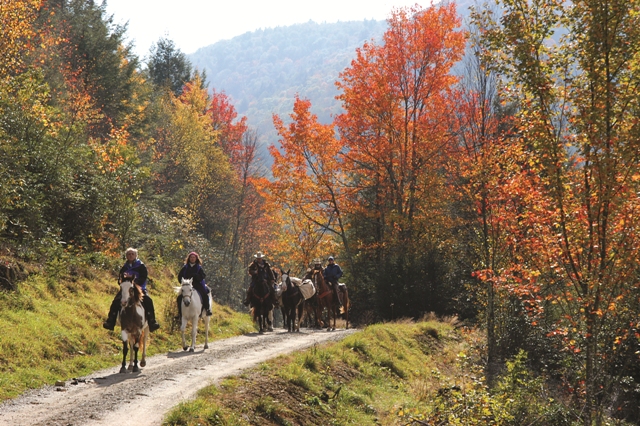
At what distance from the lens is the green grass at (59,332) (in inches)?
464

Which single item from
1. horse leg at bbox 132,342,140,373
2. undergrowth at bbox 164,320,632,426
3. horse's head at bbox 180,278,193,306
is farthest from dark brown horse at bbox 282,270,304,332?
horse leg at bbox 132,342,140,373

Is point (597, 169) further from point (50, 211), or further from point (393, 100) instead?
point (393, 100)

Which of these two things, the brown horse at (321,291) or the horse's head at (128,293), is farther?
the brown horse at (321,291)

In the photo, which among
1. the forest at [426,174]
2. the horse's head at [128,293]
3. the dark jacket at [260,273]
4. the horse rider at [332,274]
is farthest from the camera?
the horse rider at [332,274]

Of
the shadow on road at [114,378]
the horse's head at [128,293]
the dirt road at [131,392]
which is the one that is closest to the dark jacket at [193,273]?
the dirt road at [131,392]

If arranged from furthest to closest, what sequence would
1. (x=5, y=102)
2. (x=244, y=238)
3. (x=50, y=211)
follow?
(x=244, y=238) → (x=50, y=211) → (x=5, y=102)

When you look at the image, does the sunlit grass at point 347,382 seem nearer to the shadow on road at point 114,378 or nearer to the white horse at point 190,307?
the shadow on road at point 114,378

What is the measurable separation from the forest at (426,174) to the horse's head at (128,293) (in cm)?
402

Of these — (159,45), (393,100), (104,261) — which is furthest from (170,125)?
(104,261)

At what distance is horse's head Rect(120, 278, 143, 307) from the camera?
12680 millimetres

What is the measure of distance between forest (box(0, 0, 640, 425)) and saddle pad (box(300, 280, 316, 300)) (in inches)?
215

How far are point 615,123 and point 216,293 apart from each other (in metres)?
42.4

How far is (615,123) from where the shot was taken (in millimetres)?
9555

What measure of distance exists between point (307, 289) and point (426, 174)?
1038cm
